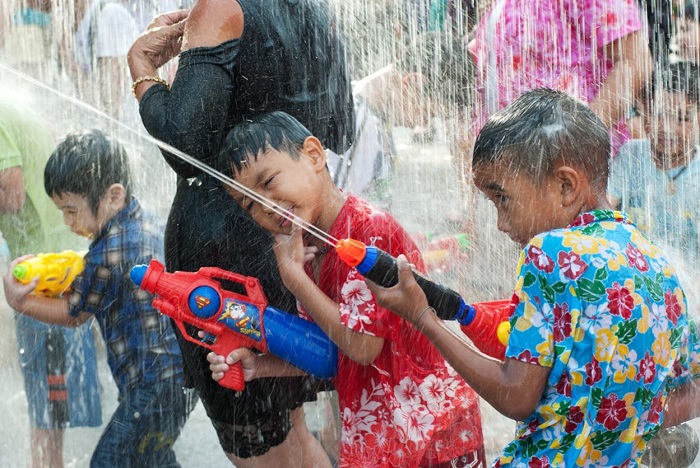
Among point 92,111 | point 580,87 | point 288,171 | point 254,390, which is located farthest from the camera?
point 92,111

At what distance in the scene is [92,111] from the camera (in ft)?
18.5

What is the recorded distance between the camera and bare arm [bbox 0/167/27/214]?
4.04 meters

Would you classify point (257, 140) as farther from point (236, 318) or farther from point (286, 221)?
point (236, 318)

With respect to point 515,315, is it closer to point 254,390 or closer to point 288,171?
point 288,171

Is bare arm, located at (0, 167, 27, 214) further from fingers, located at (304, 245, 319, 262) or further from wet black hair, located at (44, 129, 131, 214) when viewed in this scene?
fingers, located at (304, 245, 319, 262)

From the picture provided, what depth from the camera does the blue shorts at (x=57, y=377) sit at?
3.88 meters

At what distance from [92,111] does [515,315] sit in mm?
3994

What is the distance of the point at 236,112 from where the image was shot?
8.99ft

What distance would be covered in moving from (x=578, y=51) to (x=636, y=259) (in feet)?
5.43

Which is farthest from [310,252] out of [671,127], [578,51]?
[671,127]

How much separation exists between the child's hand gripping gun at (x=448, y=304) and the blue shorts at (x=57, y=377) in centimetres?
197

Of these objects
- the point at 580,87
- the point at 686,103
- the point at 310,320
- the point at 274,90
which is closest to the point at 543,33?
the point at 580,87

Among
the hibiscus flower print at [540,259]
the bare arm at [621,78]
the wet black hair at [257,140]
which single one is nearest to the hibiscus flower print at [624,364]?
the hibiscus flower print at [540,259]

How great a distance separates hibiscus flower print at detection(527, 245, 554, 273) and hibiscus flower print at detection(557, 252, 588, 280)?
0.8 inches
